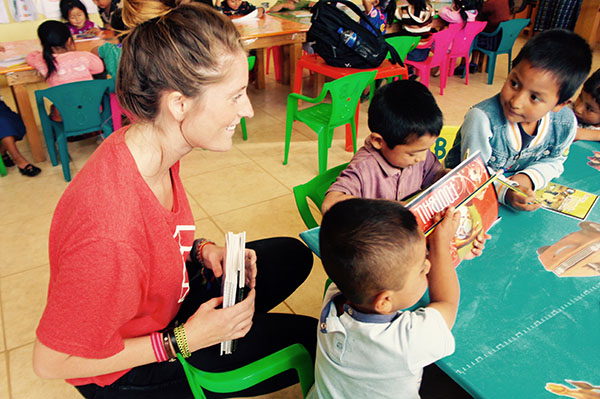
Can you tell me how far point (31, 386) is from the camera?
5.65ft

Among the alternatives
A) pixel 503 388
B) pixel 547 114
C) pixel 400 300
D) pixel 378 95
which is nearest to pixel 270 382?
pixel 400 300

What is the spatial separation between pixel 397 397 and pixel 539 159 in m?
1.09

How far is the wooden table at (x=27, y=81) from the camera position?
2.97 m

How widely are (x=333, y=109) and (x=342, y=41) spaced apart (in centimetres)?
79

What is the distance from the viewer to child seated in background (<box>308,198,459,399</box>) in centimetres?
84

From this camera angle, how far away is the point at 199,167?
335 centimetres

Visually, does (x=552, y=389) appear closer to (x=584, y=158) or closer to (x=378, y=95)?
(x=378, y=95)

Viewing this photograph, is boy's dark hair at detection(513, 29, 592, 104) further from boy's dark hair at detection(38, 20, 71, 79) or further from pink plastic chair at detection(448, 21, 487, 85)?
pink plastic chair at detection(448, 21, 487, 85)

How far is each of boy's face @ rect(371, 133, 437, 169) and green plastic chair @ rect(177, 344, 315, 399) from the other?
0.67 meters

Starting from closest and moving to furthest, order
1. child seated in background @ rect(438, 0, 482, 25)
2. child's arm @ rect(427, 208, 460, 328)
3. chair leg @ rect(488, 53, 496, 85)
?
child's arm @ rect(427, 208, 460, 328)
child seated in background @ rect(438, 0, 482, 25)
chair leg @ rect(488, 53, 496, 85)

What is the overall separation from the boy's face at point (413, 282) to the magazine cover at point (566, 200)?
0.64 meters

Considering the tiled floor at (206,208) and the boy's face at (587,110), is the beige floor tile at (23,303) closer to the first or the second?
the tiled floor at (206,208)

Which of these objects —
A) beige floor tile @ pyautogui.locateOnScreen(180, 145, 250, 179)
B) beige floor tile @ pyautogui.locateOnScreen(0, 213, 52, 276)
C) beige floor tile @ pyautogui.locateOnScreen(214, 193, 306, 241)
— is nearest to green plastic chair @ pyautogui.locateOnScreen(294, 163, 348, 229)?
beige floor tile @ pyautogui.locateOnScreen(214, 193, 306, 241)

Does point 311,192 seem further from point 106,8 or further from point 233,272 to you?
point 106,8
